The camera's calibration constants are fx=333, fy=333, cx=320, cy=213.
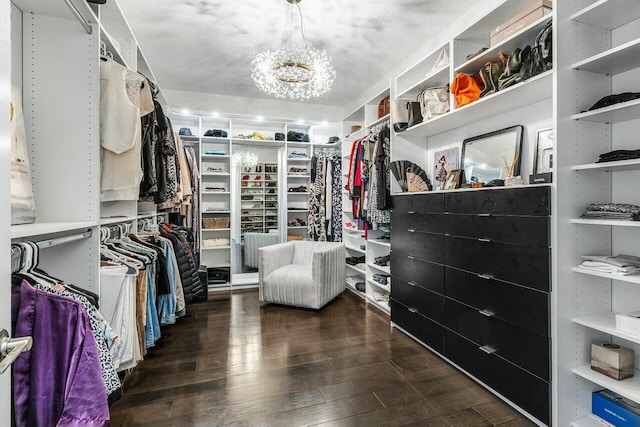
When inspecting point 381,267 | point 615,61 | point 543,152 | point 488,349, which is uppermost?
point 615,61

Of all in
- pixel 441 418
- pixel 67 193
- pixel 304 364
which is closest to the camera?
pixel 67 193

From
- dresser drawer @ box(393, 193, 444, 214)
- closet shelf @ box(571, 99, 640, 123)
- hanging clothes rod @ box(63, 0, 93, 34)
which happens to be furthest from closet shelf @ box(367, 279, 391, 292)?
hanging clothes rod @ box(63, 0, 93, 34)

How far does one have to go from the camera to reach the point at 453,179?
9.27ft

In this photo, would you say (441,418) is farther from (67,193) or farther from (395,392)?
(67,193)

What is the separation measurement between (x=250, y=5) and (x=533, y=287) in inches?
110

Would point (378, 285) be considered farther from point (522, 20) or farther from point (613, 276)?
point (522, 20)

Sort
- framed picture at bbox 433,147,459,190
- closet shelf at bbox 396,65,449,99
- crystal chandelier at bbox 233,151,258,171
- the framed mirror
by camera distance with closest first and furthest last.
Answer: the framed mirror → closet shelf at bbox 396,65,449,99 → framed picture at bbox 433,147,459,190 → crystal chandelier at bbox 233,151,258,171

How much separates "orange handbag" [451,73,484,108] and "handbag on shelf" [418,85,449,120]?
236 mm

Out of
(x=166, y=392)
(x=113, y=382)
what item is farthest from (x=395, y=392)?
(x=113, y=382)

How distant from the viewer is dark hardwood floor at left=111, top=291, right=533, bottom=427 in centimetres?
187

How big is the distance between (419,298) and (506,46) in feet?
A: 6.40

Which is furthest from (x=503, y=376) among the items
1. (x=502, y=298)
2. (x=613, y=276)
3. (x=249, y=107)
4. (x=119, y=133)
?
(x=249, y=107)

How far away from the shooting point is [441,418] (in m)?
1.86

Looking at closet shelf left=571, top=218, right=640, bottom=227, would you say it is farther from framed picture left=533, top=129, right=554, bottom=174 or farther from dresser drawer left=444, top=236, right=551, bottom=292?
framed picture left=533, top=129, right=554, bottom=174
